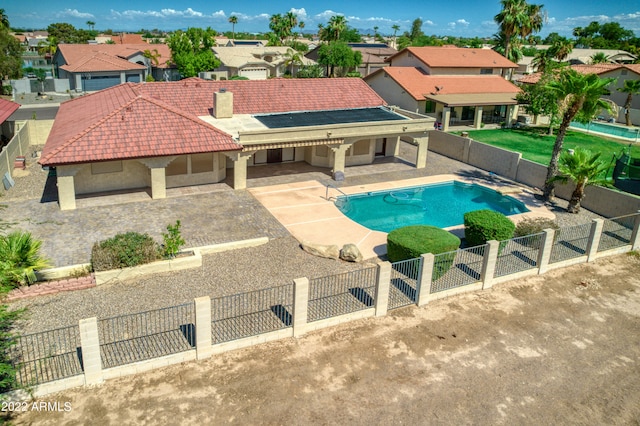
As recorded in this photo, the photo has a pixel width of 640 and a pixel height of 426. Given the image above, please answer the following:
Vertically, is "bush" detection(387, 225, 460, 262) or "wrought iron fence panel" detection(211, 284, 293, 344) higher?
"bush" detection(387, 225, 460, 262)

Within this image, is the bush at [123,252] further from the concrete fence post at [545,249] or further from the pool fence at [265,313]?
the concrete fence post at [545,249]

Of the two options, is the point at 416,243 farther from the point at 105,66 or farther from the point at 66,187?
the point at 105,66

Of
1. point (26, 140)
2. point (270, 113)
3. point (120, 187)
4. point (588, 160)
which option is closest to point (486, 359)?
point (588, 160)

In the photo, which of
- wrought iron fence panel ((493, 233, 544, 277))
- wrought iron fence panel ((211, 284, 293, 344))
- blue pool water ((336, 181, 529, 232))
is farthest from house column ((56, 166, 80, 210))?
wrought iron fence panel ((493, 233, 544, 277))

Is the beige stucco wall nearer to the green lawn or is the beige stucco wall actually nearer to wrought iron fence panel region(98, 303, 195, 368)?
wrought iron fence panel region(98, 303, 195, 368)

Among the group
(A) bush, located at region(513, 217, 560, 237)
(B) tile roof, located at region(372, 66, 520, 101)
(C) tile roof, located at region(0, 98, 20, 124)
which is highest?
(B) tile roof, located at region(372, 66, 520, 101)

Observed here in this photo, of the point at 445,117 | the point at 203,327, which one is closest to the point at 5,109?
the point at 203,327
